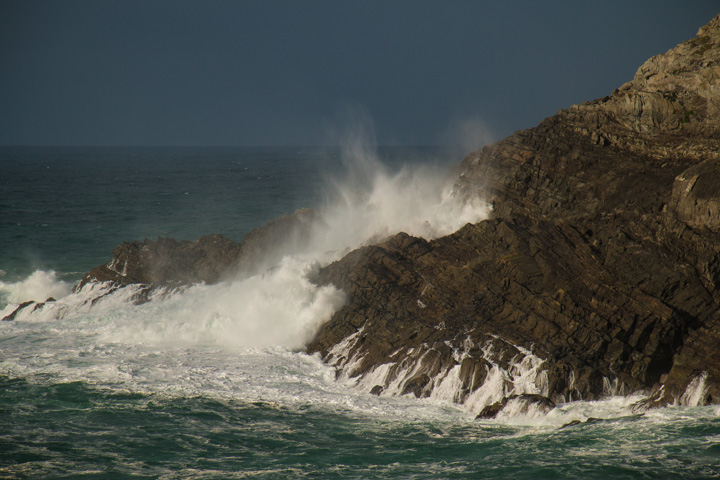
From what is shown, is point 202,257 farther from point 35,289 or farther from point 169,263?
point 35,289

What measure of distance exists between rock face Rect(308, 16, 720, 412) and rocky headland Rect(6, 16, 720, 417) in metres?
0.06

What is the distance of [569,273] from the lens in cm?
2319

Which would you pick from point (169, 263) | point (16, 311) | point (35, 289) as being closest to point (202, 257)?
point (169, 263)

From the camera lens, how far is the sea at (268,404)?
1653cm

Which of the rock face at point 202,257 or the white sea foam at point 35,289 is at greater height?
the rock face at point 202,257

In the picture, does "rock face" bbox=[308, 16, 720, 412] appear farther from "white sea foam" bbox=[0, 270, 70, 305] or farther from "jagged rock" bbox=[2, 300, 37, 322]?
"white sea foam" bbox=[0, 270, 70, 305]

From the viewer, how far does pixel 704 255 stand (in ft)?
74.8

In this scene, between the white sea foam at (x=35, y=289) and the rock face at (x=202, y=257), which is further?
the white sea foam at (x=35, y=289)

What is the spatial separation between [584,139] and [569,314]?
405 inches

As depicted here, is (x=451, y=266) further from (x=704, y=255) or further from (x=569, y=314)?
(x=704, y=255)

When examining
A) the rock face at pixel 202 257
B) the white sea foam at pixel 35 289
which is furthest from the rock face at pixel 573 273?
the white sea foam at pixel 35 289

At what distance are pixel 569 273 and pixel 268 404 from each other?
1123 cm

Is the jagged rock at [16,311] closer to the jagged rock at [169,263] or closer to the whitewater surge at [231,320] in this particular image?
the whitewater surge at [231,320]

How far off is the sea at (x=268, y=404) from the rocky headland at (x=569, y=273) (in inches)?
39.0
